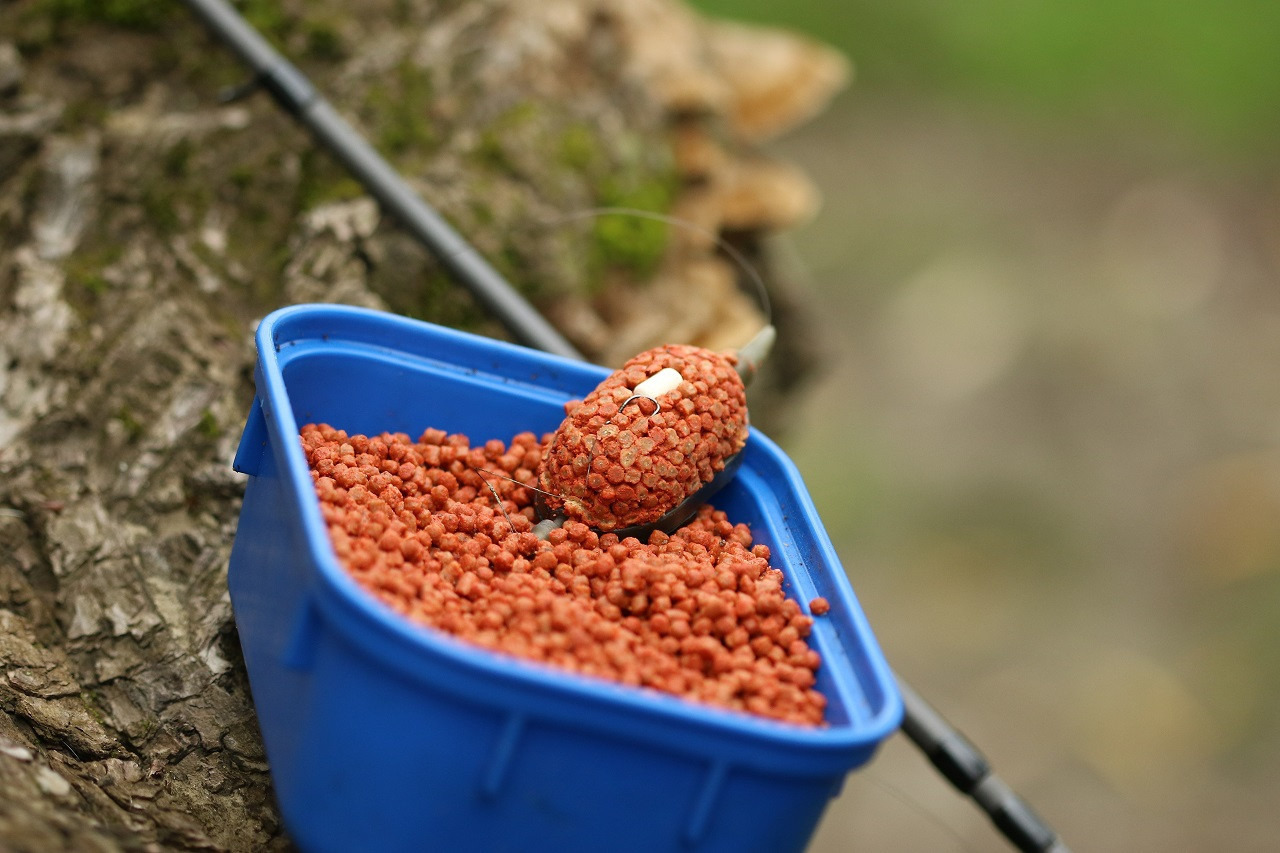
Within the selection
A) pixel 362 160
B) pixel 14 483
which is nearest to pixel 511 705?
pixel 14 483

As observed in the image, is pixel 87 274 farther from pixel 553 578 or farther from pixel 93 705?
pixel 553 578

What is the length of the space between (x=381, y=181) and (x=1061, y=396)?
2338 millimetres

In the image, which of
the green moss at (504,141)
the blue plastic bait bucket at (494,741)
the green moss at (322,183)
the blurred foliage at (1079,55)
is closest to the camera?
the blue plastic bait bucket at (494,741)

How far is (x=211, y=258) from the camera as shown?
4.58 ft

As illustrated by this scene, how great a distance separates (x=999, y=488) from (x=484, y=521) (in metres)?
2.31

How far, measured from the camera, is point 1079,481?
2.88 m

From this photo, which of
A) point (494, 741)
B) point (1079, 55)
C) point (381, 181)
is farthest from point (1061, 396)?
point (494, 741)

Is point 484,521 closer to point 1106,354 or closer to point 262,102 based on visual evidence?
point 262,102

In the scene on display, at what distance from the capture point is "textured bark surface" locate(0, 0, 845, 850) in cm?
94

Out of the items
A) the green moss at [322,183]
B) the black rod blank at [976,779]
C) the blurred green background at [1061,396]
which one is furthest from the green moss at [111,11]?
the black rod blank at [976,779]

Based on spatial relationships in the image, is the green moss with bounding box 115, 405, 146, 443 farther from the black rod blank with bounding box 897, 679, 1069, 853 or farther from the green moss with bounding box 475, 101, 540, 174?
the black rod blank with bounding box 897, 679, 1069, 853

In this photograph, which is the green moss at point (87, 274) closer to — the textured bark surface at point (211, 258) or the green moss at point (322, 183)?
the textured bark surface at point (211, 258)

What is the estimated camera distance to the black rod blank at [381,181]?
1.40 metres

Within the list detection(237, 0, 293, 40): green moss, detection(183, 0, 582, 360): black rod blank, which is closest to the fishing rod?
detection(183, 0, 582, 360): black rod blank
